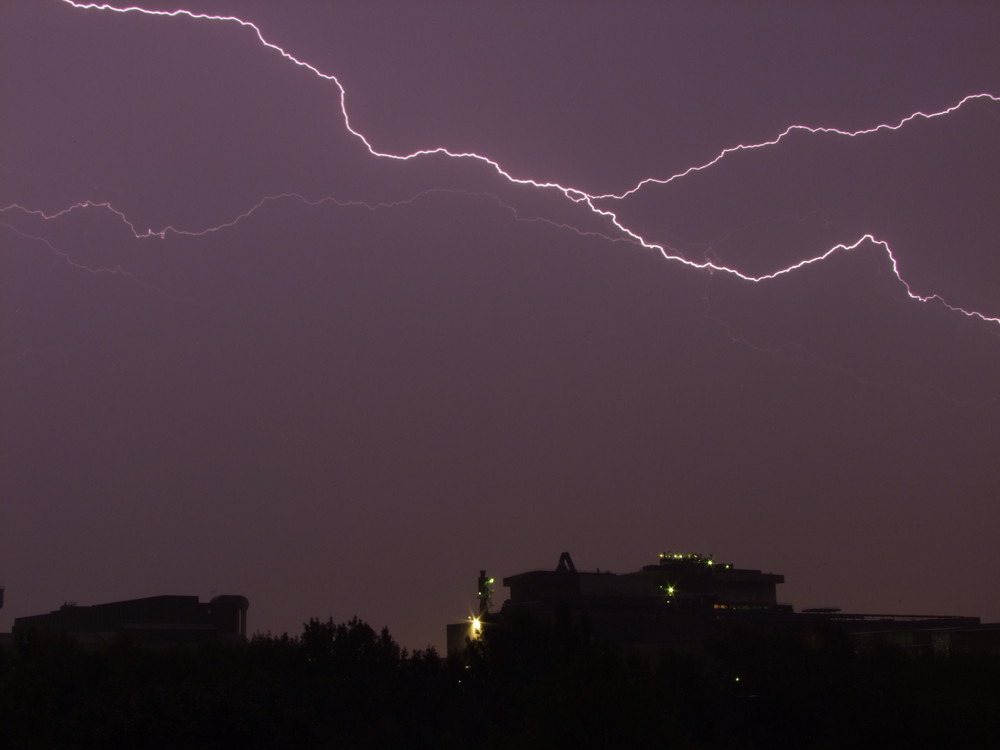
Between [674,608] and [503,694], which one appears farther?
[674,608]

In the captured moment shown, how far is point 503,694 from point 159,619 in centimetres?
3484

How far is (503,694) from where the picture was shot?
36250 millimetres

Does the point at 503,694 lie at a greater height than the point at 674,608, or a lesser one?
lesser

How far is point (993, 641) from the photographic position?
147 ft

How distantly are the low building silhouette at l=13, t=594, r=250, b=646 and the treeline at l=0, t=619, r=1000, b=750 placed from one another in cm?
2280

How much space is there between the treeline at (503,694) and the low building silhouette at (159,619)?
22.8 metres

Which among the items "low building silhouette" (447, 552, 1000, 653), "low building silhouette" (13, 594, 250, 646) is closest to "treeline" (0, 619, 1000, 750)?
"low building silhouette" (447, 552, 1000, 653)

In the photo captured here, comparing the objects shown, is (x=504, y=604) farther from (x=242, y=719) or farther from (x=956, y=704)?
(x=242, y=719)

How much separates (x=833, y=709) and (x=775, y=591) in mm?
50278

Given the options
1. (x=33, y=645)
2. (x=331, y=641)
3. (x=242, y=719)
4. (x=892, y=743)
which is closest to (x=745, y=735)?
(x=892, y=743)

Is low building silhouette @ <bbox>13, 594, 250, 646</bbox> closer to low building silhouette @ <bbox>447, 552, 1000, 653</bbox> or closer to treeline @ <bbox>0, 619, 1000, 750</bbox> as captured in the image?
low building silhouette @ <bbox>447, 552, 1000, 653</bbox>

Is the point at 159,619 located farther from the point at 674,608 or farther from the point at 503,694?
the point at 503,694

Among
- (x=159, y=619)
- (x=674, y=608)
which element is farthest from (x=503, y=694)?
(x=159, y=619)

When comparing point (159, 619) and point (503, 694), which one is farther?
point (159, 619)
